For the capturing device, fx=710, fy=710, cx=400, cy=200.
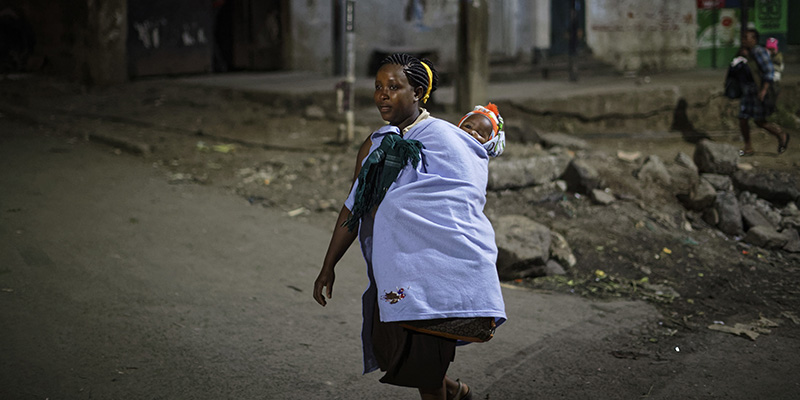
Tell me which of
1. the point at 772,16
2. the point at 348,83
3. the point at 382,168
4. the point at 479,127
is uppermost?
the point at 772,16

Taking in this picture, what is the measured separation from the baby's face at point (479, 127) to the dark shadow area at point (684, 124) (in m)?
6.84

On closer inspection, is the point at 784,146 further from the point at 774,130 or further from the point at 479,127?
the point at 479,127

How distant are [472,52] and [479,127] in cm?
591

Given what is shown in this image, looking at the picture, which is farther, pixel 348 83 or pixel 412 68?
pixel 348 83

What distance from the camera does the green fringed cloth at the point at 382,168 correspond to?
2.19 m

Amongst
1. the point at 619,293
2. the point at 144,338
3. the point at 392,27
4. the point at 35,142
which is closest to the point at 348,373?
the point at 144,338

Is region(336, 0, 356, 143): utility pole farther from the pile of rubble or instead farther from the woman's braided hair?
the woman's braided hair

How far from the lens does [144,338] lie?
11.0 ft

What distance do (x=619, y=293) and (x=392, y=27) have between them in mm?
9135

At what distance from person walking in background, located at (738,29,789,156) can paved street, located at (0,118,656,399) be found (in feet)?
14.2

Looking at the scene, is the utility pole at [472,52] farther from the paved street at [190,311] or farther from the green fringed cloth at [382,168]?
the green fringed cloth at [382,168]

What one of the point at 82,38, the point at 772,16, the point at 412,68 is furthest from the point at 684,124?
the point at 82,38

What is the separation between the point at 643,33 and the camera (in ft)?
39.7

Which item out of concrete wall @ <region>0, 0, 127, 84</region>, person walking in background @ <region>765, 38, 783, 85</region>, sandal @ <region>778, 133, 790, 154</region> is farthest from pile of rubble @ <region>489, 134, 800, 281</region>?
concrete wall @ <region>0, 0, 127, 84</region>
